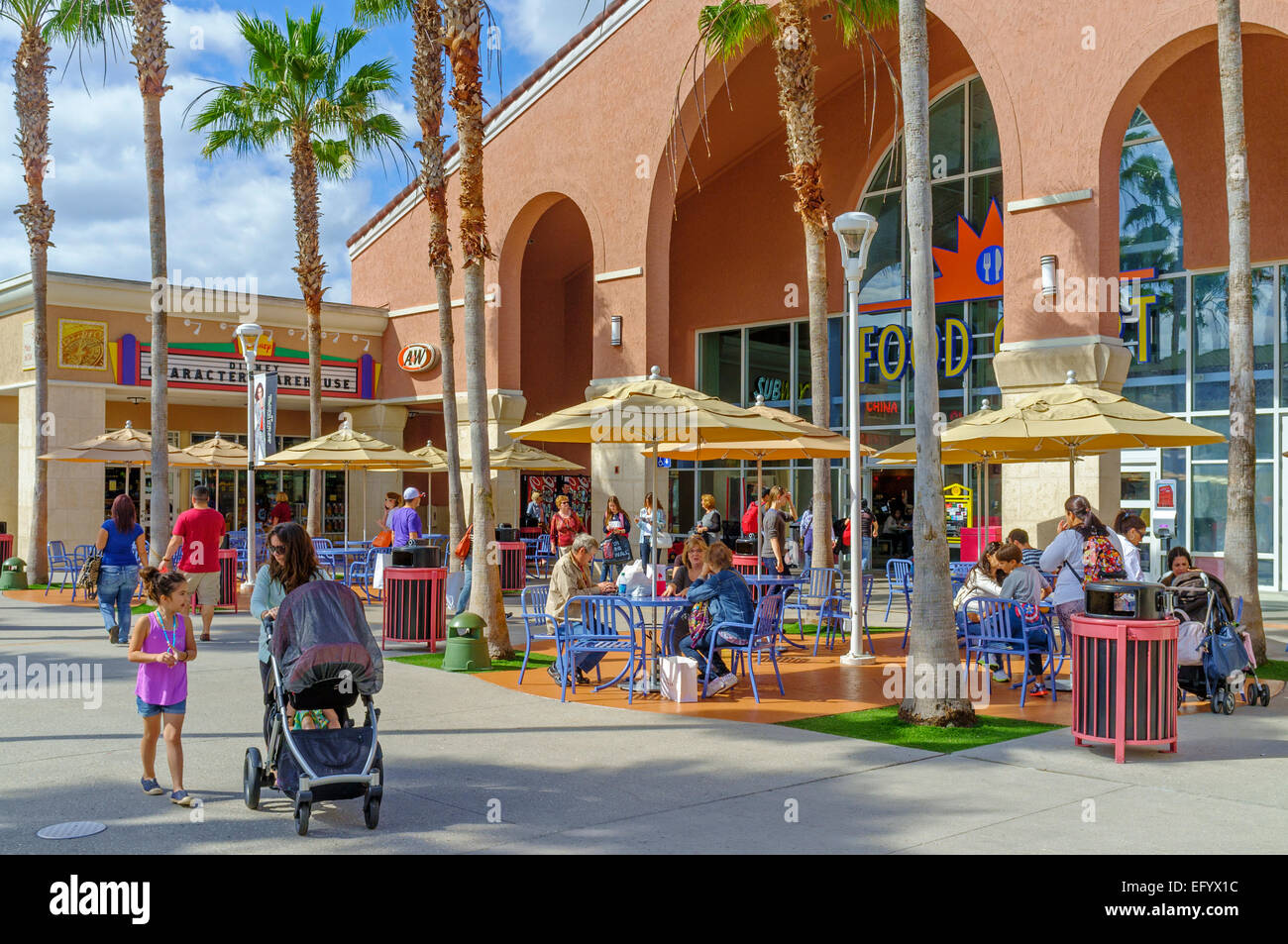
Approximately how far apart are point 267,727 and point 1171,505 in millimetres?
17487

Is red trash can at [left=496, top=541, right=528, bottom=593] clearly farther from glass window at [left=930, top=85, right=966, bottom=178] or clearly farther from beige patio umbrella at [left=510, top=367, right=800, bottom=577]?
glass window at [left=930, top=85, right=966, bottom=178]

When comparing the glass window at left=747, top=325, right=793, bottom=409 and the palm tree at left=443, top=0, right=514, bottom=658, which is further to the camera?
the glass window at left=747, top=325, right=793, bottom=409

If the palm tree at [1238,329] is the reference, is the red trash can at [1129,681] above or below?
below

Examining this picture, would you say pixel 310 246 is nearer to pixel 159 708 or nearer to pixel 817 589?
pixel 817 589

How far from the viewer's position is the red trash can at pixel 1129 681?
7.56 m

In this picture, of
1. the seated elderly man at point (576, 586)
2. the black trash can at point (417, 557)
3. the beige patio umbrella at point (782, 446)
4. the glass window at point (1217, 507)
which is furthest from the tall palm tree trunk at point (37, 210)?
the glass window at point (1217, 507)

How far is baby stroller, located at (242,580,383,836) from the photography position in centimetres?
584

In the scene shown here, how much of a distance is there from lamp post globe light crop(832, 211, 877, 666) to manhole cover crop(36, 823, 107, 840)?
26.0 ft

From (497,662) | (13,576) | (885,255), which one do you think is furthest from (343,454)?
(885,255)

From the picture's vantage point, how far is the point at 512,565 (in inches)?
779

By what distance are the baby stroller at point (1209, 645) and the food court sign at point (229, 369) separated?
17.2 meters

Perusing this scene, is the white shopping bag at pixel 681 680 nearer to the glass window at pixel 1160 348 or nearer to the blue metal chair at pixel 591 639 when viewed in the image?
the blue metal chair at pixel 591 639

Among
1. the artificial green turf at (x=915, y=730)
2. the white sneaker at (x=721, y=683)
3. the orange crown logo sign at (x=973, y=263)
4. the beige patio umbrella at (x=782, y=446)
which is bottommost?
the artificial green turf at (x=915, y=730)

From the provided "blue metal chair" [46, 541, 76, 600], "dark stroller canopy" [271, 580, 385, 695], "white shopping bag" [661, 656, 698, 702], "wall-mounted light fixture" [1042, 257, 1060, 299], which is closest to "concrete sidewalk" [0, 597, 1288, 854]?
"white shopping bag" [661, 656, 698, 702]
